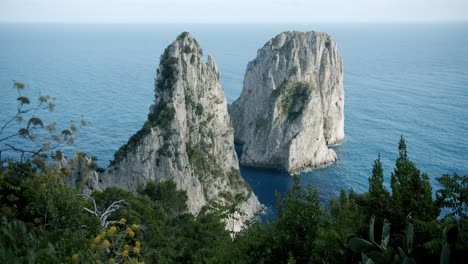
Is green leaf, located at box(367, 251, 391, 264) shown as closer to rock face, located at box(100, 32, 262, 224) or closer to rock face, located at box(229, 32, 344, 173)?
rock face, located at box(100, 32, 262, 224)

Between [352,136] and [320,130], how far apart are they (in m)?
12.2

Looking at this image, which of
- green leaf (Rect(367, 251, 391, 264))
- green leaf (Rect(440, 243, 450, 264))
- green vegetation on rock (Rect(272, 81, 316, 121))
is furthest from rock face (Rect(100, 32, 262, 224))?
green leaf (Rect(440, 243, 450, 264))

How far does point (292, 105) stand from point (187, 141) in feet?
107

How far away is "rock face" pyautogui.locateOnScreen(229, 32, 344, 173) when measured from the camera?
80.8m

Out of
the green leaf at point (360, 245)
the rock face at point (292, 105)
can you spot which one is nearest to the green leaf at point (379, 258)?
the green leaf at point (360, 245)

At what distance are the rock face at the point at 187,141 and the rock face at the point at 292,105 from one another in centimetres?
1736

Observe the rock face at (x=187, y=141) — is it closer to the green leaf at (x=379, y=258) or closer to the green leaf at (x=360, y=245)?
the green leaf at (x=360, y=245)

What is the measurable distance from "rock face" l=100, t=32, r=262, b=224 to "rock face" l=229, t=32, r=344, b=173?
1736cm

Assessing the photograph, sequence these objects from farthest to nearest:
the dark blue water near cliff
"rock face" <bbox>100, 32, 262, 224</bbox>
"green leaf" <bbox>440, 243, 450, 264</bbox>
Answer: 1. the dark blue water near cliff
2. "rock face" <bbox>100, 32, 262, 224</bbox>
3. "green leaf" <bbox>440, 243, 450, 264</bbox>

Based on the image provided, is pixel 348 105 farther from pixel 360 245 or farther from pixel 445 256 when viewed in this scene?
pixel 445 256

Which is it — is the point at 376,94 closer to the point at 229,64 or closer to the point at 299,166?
the point at 299,166

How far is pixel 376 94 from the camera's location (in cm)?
12219

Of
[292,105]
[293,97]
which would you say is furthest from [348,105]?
[292,105]

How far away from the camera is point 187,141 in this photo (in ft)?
184
